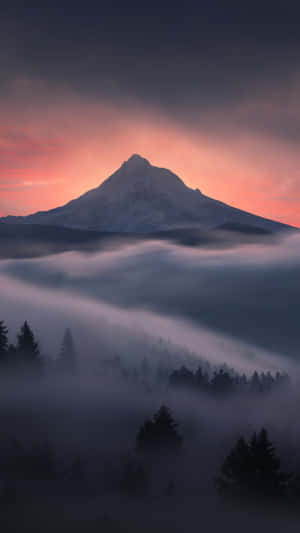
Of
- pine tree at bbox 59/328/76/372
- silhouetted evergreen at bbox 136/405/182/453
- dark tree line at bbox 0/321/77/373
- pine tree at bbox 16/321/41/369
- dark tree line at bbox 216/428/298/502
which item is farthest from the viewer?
pine tree at bbox 59/328/76/372

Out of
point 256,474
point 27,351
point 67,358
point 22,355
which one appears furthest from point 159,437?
point 67,358

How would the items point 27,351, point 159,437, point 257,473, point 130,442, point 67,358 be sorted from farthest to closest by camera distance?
point 67,358, point 27,351, point 130,442, point 159,437, point 257,473

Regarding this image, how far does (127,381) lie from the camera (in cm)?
9244

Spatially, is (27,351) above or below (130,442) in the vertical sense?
above

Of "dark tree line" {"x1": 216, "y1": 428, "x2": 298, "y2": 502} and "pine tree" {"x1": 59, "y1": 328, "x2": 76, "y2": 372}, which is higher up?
"pine tree" {"x1": 59, "y1": 328, "x2": 76, "y2": 372}

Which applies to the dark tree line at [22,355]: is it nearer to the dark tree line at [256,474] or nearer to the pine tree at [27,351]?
the pine tree at [27,351]

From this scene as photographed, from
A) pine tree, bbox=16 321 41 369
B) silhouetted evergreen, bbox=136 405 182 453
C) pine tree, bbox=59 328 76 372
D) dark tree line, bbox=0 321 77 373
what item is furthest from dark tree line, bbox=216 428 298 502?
pine tree, bbox=59 328 76 372

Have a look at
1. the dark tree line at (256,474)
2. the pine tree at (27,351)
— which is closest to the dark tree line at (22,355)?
the pine tree at (27,351)

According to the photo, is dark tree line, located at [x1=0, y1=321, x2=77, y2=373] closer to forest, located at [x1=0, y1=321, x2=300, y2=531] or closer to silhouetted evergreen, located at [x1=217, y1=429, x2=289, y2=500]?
forest, located at [x1=0, y1=321, x2=300, y2=531]

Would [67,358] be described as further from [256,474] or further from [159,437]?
[256,474]

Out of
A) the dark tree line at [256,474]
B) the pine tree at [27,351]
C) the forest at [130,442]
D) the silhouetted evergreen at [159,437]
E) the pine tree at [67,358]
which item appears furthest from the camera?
the pine tree at [67,358]

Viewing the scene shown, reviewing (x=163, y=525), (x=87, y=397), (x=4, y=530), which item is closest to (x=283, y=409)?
(x=87, y=397)

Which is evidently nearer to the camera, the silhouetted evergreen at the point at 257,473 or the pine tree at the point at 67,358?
the silhouetted evergreen at the point at 257,473

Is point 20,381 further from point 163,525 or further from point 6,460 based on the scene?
point 163,525
